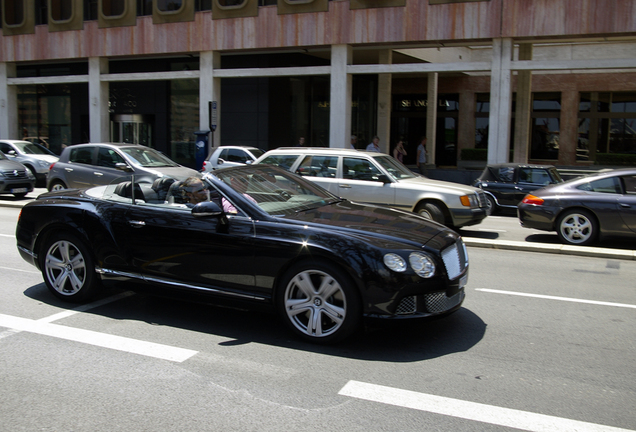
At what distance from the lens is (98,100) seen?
27344 millimetres

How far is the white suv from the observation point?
11227 mm

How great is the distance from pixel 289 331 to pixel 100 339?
1.63 m

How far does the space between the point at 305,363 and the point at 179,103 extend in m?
Result: 25.0

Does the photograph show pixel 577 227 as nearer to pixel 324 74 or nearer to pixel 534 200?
pixel 534 200

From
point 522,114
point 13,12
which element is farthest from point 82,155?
point 13,12

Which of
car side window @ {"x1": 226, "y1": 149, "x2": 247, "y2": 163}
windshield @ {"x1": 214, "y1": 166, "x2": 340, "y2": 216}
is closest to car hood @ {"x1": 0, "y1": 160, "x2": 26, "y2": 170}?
car side window @ {"x1": 226, "y1": 149, "x2": 247, "y2": 163}

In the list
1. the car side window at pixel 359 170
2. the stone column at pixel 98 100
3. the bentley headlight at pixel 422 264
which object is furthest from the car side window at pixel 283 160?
the stone column at pixel 98 100

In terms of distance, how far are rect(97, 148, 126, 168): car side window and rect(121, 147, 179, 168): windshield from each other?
0.77ft

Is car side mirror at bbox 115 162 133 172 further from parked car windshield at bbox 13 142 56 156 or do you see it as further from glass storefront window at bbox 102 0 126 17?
glass storefront window at bbox 102 0 126 17

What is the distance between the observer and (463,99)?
106 feet

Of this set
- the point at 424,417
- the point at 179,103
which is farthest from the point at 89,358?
the point at 179,103

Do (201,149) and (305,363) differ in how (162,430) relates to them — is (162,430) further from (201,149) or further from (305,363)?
(201,149)

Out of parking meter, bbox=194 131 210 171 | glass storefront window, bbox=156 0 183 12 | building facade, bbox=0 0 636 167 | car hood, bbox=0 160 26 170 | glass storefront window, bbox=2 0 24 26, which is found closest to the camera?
car hood, bbox=0 160 26 170

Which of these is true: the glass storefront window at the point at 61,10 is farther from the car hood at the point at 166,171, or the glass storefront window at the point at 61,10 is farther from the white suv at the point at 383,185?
the white suv at the point at 383,185
